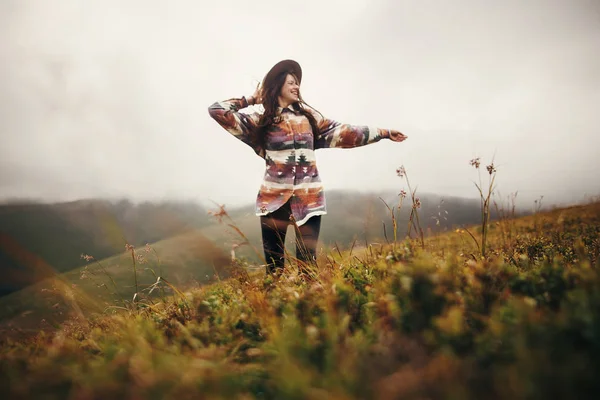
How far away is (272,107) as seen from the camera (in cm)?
424

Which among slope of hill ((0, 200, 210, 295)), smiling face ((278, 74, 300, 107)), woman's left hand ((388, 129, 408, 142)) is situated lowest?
slope of hill ((0, 200, 210, 295))

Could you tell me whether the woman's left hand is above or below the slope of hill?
above

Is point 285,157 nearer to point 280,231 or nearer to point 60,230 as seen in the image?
point 280,231

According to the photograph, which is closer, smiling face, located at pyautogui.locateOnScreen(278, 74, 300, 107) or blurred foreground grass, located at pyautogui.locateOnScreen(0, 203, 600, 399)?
blurred foreground grass, located at pyautogui.locateOnScreen(0, 203, 600, 399)

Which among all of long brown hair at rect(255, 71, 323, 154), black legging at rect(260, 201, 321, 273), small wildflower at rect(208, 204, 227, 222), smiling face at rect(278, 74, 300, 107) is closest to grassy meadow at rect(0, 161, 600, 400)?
small wildflower at rect(208, 204, 227, 222)

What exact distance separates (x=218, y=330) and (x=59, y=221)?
126795 millimetres

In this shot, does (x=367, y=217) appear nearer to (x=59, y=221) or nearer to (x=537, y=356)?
(x=537, y=356)

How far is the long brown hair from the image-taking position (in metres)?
4.23

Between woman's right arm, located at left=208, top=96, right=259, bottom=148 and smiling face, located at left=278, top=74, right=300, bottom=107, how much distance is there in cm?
46

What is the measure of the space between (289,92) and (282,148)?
2.92ft

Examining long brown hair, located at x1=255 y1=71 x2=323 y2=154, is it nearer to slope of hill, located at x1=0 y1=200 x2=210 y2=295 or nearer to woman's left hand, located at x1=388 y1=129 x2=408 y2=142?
woman's left hand, located at x1=388 y1=129 x2=408 y2=142

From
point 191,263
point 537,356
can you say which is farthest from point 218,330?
point 191,263

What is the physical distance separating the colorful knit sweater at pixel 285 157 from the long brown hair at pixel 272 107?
→ 0.06 m

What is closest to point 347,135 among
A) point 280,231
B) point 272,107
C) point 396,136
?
point 396,136
